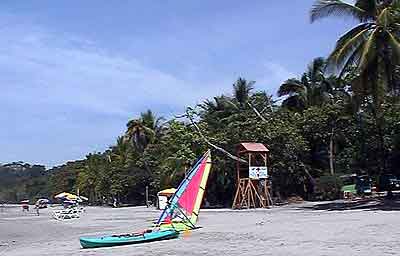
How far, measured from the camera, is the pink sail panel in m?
22.4

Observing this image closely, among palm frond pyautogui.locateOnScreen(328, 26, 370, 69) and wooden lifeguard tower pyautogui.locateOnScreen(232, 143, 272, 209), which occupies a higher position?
palm frond pyautogui.locateOnScreen(328, 26, 370, 69)

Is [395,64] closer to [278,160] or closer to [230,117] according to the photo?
[278,160]

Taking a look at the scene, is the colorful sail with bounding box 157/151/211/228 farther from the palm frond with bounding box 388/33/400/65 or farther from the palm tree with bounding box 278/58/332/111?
the palm tree with bounding box 278/58/332/111

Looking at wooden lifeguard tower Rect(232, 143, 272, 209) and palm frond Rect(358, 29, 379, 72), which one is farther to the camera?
wooden lifeguard tower Rect(232, 143, 272, 209)

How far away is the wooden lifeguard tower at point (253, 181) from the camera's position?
44750 mm

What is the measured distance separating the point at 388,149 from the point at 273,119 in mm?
11204

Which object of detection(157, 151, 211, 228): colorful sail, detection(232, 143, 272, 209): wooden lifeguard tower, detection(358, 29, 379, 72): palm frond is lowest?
detection(157, 151, 211, 228): colorful sail

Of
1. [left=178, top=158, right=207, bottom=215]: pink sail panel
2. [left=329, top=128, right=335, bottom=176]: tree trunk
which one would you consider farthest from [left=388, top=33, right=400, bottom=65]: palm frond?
[left=329, top=128, right=335, bottom=176]: tree trunk

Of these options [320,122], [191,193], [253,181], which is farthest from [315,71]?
[191,193]

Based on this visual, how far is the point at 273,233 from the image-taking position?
2095cm

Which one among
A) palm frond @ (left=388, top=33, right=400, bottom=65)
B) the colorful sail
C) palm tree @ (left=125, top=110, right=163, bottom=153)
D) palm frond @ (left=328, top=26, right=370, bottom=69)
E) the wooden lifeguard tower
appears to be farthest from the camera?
palm tree @ (left=125, top=110, right=163, bottom=153)

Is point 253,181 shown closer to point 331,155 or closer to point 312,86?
point 331,155

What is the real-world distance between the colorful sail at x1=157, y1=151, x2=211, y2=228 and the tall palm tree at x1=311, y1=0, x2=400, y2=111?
13.4m

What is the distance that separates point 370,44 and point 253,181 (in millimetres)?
15926
